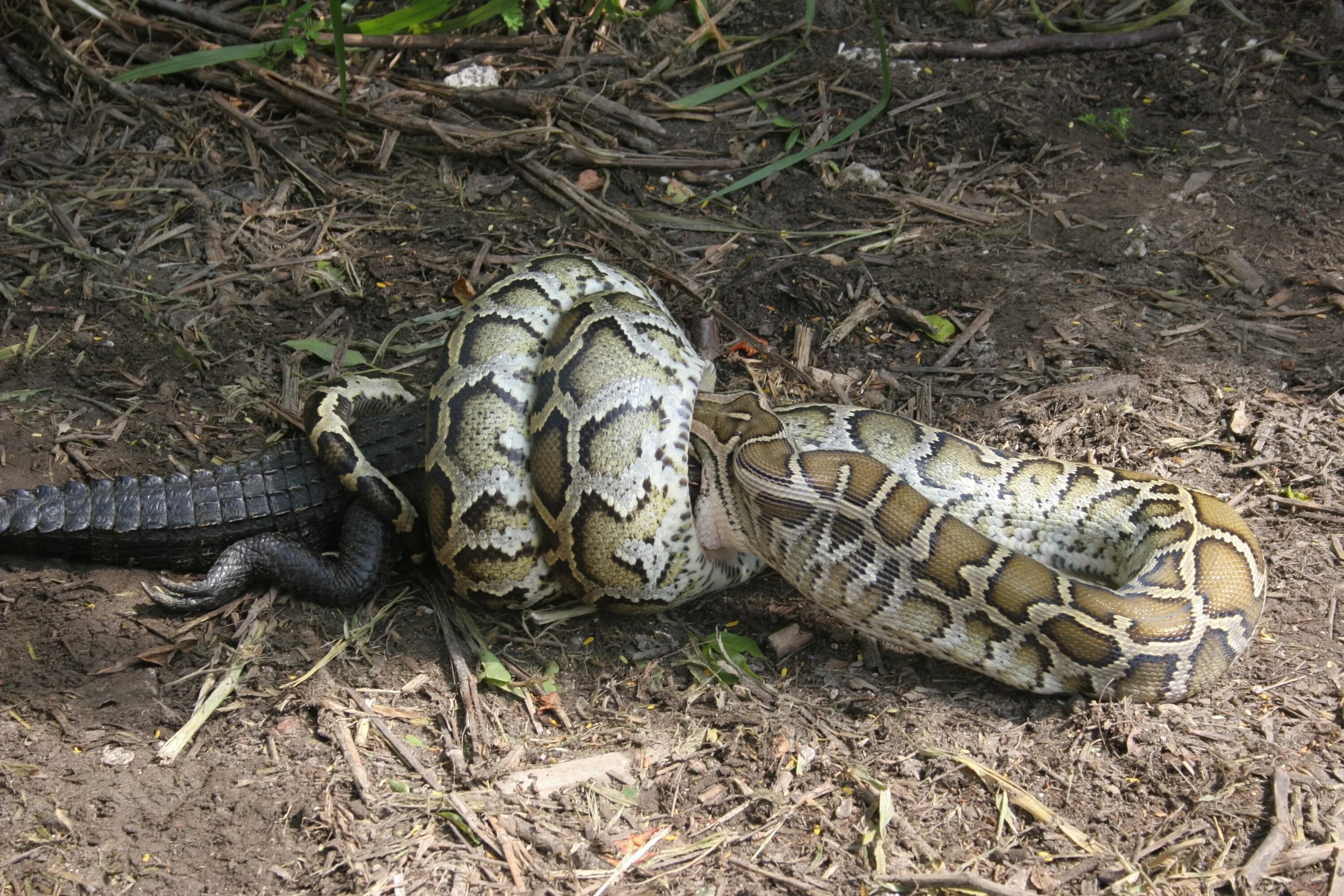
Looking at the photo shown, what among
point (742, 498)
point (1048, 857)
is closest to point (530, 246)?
point (742, 498)

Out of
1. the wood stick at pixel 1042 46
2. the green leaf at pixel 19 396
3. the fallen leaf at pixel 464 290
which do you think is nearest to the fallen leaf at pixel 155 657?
the green leaf at pixel 19 396

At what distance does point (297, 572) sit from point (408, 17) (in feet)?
13.4

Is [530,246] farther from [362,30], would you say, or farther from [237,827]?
[237,827]

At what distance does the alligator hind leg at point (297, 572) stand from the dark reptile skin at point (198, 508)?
0.16m

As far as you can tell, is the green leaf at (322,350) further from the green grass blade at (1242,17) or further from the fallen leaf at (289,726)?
the green grass blade at (1242,17)

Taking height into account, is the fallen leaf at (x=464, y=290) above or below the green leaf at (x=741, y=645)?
above

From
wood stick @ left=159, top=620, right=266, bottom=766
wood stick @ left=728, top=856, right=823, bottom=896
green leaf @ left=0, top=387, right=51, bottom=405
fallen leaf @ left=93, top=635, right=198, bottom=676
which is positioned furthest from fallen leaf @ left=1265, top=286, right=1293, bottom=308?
green leaf @ left=0, top=387, right=51, bottom=405

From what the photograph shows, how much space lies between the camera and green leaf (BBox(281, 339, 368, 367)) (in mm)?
6008

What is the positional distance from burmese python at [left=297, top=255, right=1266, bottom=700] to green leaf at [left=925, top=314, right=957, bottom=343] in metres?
0.94

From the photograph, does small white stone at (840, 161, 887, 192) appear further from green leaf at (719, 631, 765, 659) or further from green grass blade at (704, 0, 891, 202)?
green leaf at (719, 631, 765, 659)

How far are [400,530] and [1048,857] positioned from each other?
10.6 feet

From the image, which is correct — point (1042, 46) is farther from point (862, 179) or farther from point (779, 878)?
point (779, 878)

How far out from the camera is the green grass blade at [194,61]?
6.86 meters

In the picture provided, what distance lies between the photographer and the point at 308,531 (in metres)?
5.31
